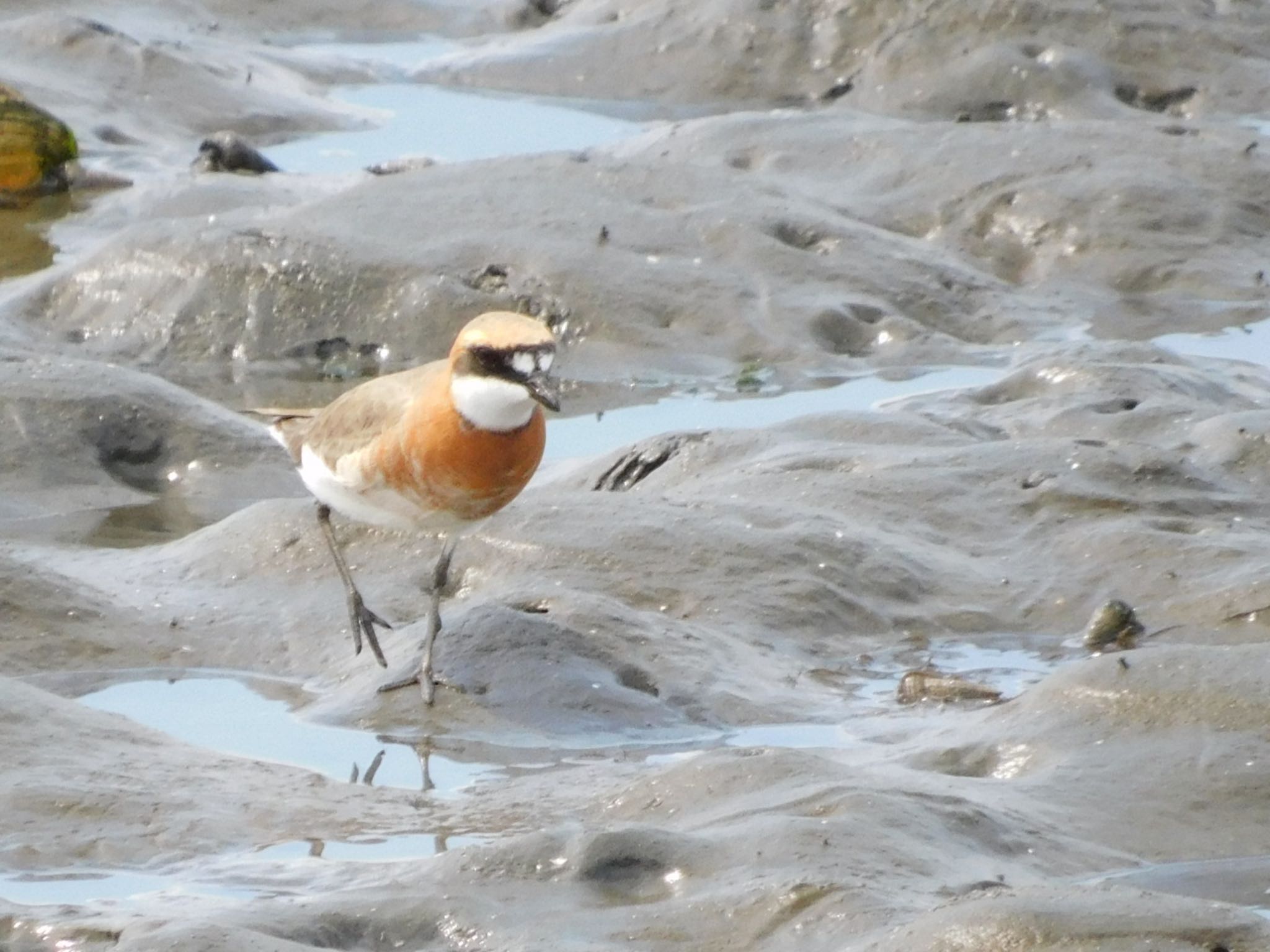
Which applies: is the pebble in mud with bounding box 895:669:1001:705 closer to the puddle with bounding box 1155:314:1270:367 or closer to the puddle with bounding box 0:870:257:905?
the puddle with bounding box 0:870:257:905

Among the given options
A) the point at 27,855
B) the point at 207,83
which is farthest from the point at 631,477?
the point at 207,83

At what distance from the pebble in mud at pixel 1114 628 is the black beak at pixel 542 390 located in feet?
7.03

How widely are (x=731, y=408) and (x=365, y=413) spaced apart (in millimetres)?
3607

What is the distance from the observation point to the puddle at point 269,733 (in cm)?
708

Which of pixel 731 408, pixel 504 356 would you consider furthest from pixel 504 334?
pixel 731 408

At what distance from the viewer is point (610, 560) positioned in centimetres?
845

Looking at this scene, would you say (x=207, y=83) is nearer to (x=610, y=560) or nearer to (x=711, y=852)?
(x=610, y=560)

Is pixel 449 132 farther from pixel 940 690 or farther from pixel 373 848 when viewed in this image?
pixel 373 848

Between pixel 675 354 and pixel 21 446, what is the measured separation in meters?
3.54

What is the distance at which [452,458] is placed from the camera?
7.41 m

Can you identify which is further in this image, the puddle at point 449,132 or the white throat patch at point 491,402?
the puddle at point 449,132

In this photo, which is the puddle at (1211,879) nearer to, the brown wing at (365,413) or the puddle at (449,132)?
the brown wing at (365,413)

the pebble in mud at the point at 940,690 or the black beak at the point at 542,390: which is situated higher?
the black beak at the point at 542,390

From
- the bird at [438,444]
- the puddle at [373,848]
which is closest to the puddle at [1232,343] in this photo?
the bird at [438,444]
